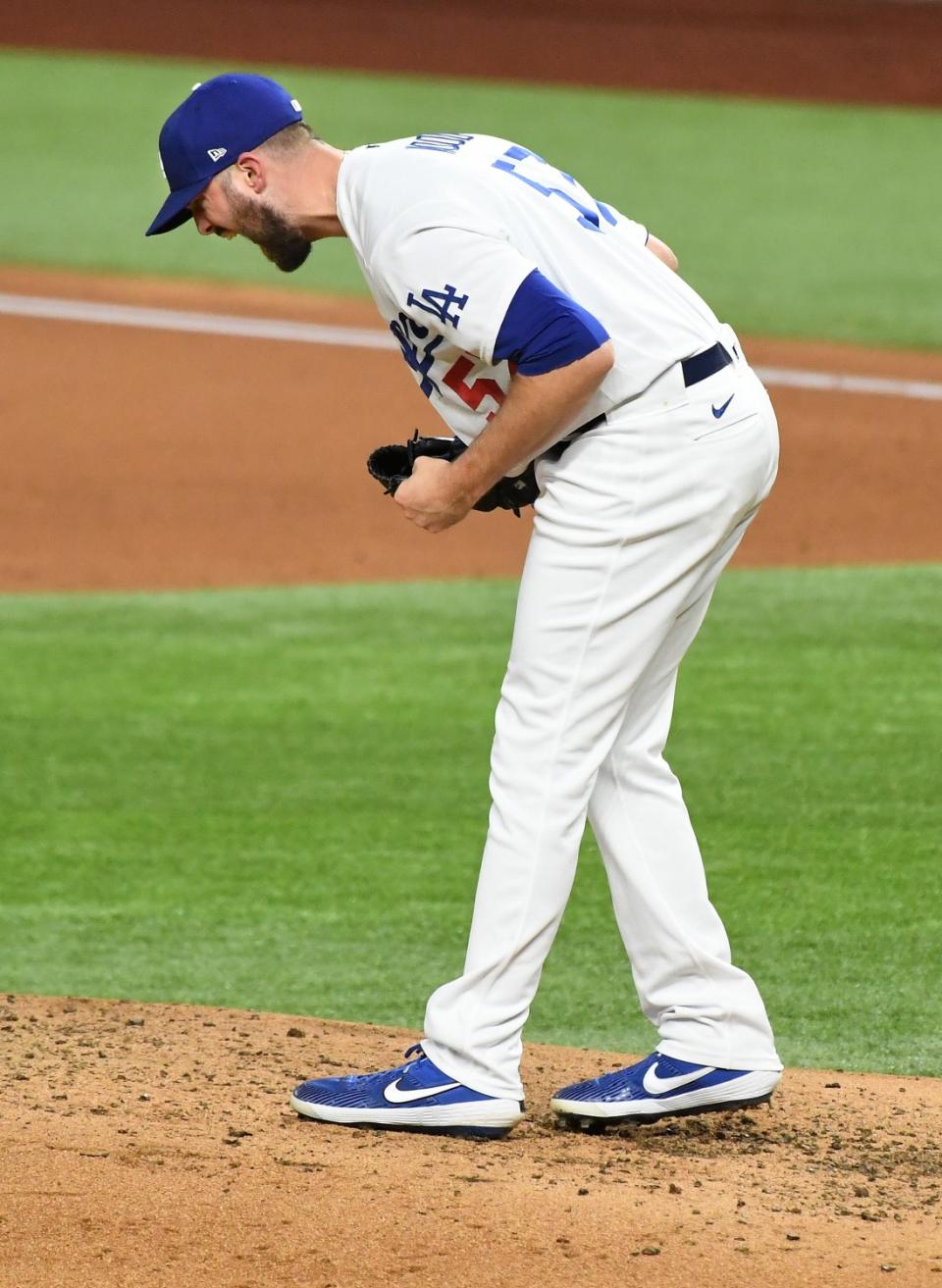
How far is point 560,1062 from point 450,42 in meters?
27.2

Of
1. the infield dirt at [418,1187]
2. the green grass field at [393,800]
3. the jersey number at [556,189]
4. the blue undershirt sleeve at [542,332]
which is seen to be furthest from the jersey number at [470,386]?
the green grass field at [393,800]

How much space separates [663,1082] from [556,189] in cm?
175

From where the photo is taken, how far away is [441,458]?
4.11 m

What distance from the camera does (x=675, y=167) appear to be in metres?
23.3

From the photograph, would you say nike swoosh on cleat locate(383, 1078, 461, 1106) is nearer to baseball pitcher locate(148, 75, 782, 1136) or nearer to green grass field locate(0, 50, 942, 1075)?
baseball pitcher locate(148, 75, 782, 1136)

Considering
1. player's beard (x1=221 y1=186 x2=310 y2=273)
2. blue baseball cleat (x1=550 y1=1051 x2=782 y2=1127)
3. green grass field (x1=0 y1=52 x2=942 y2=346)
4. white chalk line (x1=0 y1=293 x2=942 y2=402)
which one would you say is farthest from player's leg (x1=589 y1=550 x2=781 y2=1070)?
green grass field (x1=0 y1=52 x2=942 y2=346)

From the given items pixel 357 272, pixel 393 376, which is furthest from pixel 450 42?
pixel 393 376

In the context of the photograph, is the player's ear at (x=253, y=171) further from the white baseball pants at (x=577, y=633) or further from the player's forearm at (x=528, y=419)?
the white baseball pants at (x=577, y=633)

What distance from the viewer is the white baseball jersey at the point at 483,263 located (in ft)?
12.5

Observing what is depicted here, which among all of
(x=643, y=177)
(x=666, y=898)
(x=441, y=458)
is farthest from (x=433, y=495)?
(x=643, y=177)

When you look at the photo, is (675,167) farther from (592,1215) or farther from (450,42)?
(592,1215)

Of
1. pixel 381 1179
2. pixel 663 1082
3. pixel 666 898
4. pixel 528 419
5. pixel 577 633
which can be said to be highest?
pixel 528 419

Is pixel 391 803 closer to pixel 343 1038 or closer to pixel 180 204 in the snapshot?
pixel 343 1038

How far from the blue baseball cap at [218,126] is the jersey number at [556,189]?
41 centimetres
